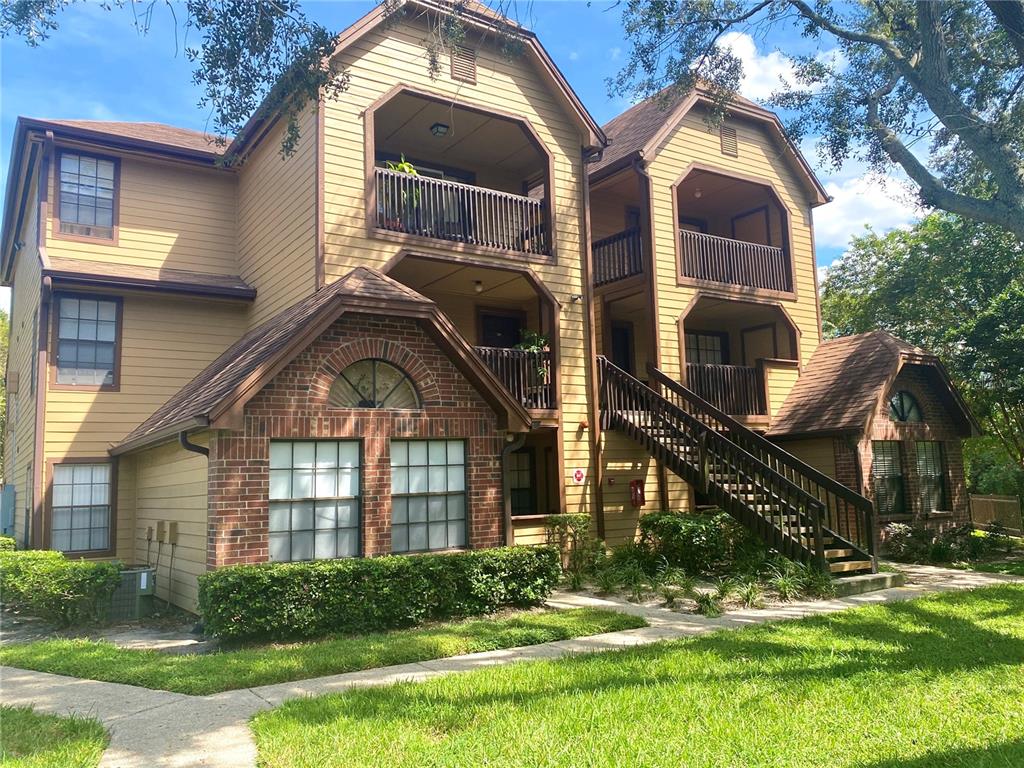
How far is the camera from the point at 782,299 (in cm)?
1933

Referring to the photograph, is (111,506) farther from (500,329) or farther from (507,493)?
(500,329)

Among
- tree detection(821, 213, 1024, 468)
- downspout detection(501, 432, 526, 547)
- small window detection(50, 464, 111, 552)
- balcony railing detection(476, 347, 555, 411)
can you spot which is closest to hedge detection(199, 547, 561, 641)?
downspout detection(501, 432, 526, 547)

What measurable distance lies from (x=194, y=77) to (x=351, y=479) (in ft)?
18.5

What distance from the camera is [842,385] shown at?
1788cm

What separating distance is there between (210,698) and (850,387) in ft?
50.1

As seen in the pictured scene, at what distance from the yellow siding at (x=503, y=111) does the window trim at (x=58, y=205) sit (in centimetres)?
494

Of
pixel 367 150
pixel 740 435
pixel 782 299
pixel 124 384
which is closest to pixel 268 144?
pixel 367 150

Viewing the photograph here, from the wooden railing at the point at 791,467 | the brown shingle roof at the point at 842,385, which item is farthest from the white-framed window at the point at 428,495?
the brown shingle roof at the point at 842,385

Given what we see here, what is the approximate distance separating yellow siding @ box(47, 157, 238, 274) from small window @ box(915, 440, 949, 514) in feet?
54.0

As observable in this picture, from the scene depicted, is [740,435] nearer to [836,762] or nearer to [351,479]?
[351,479]

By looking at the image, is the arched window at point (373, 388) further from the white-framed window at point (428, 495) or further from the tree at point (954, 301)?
the tree at point (954, 301)

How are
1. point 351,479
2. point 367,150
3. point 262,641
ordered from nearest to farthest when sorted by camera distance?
point 262,641, point 351,479, point 367,150

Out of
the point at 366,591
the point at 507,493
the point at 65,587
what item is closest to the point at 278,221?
the point at 507,493

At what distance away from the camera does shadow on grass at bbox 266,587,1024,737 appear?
621 cm
